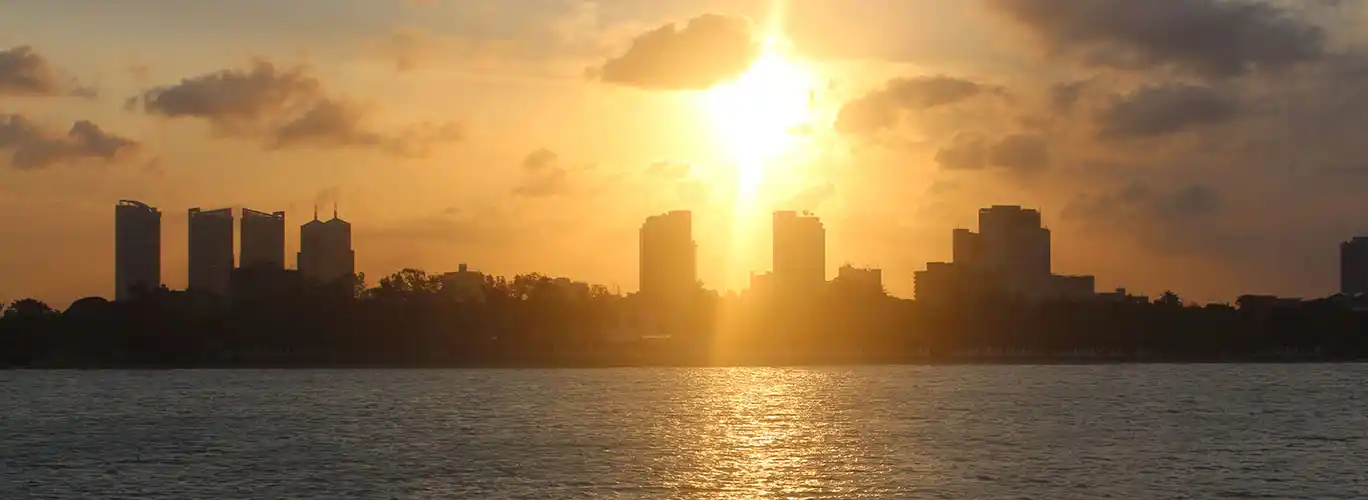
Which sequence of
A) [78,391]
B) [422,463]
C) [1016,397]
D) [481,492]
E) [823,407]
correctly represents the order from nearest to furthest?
[481,492] < [422,463] < [823,407] < [1016,397] < [78,391]

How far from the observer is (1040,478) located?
70812 millimetres

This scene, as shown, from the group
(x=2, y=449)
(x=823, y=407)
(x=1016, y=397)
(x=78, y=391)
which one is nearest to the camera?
(x=2, y=449)

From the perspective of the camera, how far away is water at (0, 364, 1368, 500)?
6825cm

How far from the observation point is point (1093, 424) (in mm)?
107750

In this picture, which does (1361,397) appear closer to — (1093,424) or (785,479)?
(1093,424)

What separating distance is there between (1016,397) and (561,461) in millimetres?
74817

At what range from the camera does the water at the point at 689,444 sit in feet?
224

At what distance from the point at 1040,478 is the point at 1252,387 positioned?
10969 cm

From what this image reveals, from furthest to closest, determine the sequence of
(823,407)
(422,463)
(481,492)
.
Answer: 1. (823,407)
2. (422,463)
3. (481,492)

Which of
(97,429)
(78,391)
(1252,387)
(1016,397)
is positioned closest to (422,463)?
(97,429)

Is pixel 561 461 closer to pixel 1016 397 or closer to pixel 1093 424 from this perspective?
pixel 1093 424

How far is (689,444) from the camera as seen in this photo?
89812 mm

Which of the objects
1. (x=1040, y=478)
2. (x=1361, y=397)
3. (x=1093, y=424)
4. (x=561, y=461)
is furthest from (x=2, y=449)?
(x=1361, y=397)

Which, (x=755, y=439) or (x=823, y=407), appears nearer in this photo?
(x=755, y=439)
